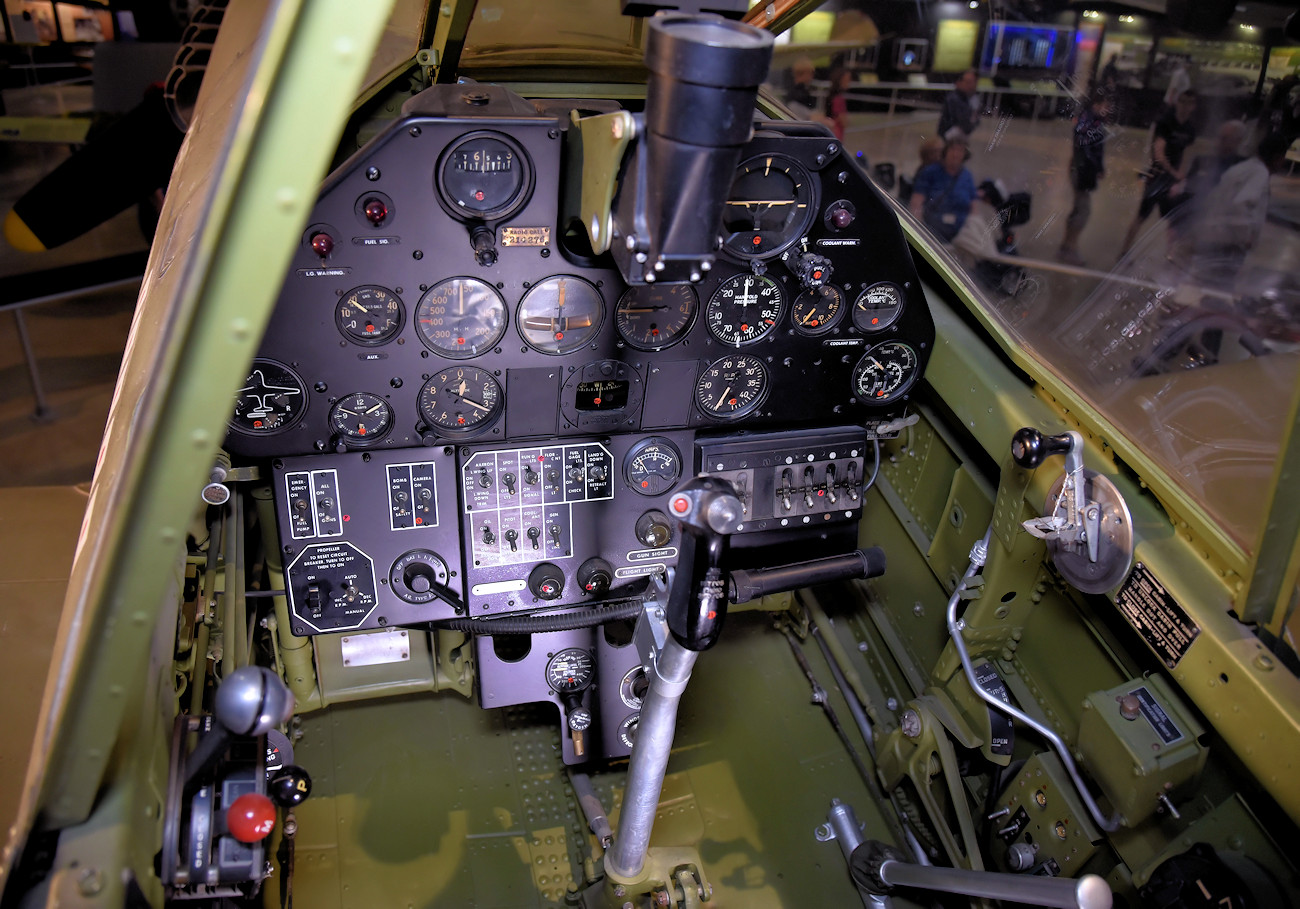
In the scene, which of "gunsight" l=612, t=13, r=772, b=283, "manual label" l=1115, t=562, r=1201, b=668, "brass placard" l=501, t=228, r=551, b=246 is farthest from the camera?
"brass placard" l=501, t=228, r=551, b=246

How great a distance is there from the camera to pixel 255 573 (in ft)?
9.16

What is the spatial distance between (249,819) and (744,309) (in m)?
1.68

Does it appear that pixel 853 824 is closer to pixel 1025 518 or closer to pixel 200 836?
pixel 1025 518

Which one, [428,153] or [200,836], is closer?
[200,836]

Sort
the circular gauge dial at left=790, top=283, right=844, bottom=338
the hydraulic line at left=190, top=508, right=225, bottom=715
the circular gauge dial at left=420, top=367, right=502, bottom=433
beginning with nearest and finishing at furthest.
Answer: the hydraulic line at left=190, top=508, right=225, bottom=715, the circular gauge dial at left=420, top=367, right=502, bottom=433, the circular gauge dial at left=790, top=283, right=844, bottom=338

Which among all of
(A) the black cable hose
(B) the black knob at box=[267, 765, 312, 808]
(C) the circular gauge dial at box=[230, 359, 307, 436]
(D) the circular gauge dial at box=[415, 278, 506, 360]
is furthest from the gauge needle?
(B) the black knob at box=[267, 765, 312, 808]

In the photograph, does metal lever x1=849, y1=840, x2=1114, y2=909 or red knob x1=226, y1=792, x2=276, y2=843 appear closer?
red knob x1=226, y1=792, x2=276, y2=843

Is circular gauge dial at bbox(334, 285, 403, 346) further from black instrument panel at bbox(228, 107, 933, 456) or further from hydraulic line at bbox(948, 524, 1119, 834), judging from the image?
hydraulic line at bbox(948, 524, 1119, 834)

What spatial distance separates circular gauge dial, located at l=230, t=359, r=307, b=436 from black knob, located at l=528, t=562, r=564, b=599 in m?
0.77

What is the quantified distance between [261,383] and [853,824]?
2.06 metres

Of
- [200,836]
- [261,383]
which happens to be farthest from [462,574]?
[200,836]

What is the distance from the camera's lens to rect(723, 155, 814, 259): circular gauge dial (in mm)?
2213

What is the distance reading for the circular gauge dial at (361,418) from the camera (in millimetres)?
2260

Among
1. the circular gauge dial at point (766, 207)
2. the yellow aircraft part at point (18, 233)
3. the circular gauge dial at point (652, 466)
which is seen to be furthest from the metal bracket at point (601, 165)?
the yellow aircraft part at point (18, 233)
